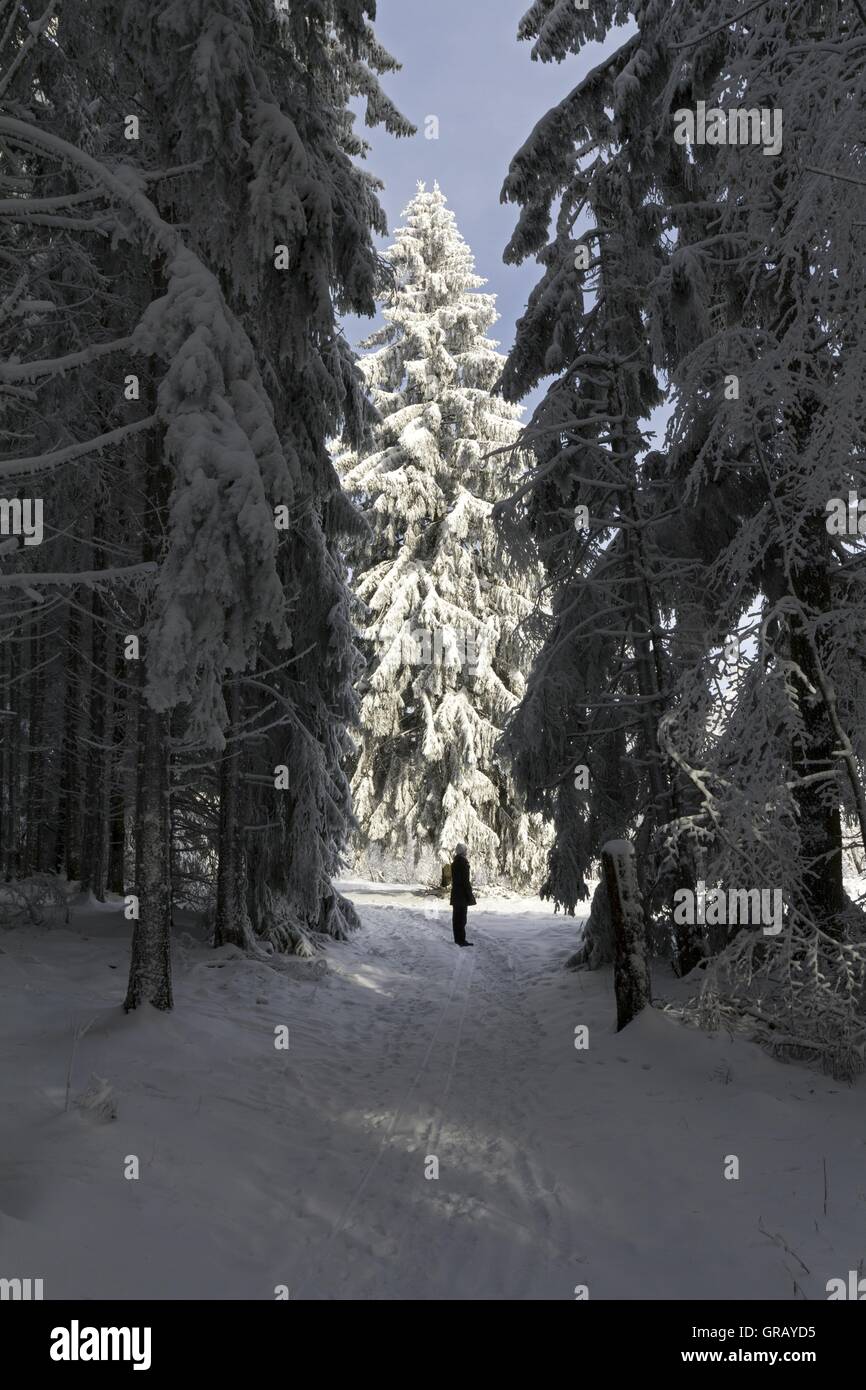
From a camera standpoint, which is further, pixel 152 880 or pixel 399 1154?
pixel 152 880

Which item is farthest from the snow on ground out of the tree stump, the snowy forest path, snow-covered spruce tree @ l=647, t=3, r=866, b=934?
snow-covered spruce tree @ l=647, t=3, r=866, b=934

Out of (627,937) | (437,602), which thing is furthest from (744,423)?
(437,602)

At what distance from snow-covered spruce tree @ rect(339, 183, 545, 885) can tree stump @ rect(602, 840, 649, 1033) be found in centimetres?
1206

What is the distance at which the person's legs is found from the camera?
46.9 feet

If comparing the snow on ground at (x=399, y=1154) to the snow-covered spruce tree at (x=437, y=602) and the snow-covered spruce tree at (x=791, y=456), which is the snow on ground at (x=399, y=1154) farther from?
the snow-covered spruce tree at (x=437, y=602)

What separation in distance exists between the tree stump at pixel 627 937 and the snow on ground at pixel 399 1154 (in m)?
0.26

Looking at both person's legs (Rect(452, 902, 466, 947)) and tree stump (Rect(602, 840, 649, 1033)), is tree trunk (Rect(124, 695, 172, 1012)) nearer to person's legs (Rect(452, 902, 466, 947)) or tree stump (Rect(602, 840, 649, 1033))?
tree stump (Rect(602, 840, 649, 1033))

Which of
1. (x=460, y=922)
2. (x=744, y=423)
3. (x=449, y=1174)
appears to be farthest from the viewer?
(x=460, y=922)

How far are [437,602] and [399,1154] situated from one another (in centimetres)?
1619

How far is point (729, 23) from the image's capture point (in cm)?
584

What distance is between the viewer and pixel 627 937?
774 cm

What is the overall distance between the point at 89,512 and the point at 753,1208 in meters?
10.9

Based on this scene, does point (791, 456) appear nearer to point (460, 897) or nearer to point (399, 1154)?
point (399, 1154)

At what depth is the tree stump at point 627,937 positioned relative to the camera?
7738 mm
